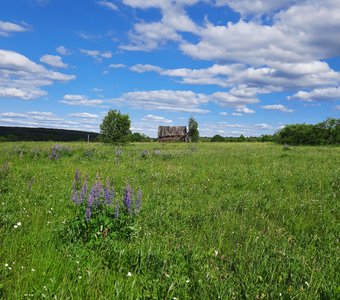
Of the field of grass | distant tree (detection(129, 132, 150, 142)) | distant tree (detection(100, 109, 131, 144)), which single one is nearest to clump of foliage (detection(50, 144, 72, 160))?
the field of grass

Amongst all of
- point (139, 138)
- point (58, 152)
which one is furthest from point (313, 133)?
point (139, 138)

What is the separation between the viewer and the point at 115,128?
188ft

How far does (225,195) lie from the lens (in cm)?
954

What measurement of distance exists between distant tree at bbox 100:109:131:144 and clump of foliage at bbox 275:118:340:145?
29.5m

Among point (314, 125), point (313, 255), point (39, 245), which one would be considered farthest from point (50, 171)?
point (314, 125)

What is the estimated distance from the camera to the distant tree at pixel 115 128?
57.0 meters

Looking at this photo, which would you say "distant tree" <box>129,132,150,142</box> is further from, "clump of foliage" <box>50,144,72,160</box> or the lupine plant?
the lupine plant

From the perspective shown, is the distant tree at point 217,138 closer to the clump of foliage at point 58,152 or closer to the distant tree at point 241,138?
the distant tree at point 241,138

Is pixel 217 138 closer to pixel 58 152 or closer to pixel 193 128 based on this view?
pixel 193 128

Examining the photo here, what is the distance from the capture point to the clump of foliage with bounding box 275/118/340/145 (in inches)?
2044

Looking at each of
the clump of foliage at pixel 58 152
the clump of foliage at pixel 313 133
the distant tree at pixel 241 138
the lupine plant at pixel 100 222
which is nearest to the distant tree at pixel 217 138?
the distant tree at pixel 241 138

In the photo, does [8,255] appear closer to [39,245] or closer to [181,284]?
[39,245]

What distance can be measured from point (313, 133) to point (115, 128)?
3374cm

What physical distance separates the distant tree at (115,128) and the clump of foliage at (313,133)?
29519 millimetres
